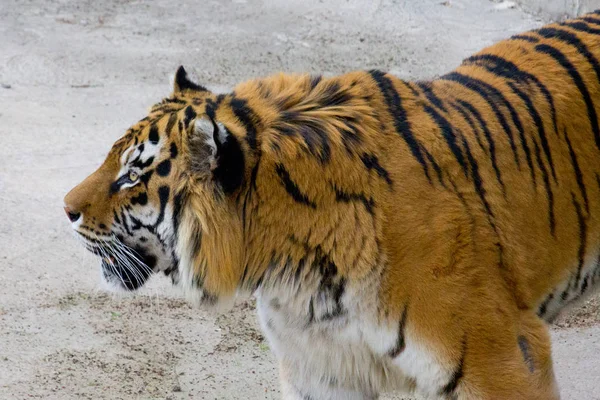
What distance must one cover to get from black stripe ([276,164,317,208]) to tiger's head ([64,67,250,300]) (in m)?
0.10

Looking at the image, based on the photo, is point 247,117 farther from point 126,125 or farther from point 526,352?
point 126,125

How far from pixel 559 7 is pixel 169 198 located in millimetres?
5163

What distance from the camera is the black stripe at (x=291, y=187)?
98.3 inches

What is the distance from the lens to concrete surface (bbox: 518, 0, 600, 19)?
6591mm

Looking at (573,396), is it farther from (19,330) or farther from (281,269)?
(19,330)

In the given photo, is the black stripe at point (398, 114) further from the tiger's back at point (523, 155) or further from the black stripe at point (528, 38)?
the black stripe at point (528, 38)

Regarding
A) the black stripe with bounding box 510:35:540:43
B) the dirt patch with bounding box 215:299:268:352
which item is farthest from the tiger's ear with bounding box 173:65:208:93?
the dirt patch with bounding box 215:299:268:352

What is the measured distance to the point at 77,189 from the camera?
2646 millimetres

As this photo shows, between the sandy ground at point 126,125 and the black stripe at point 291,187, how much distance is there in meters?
1.27

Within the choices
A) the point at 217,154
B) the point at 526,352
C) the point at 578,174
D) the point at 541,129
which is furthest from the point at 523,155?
the point at 217,154

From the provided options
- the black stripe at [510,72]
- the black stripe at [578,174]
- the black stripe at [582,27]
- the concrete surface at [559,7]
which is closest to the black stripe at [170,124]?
the black stripe at [510,72]

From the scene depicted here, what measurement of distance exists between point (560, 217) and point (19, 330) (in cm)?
218

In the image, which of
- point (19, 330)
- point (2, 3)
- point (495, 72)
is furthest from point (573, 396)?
point (2, 3)

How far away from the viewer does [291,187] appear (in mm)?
2504
